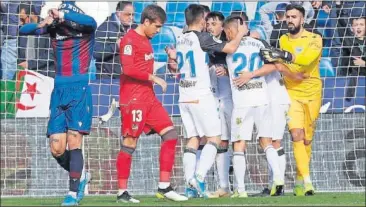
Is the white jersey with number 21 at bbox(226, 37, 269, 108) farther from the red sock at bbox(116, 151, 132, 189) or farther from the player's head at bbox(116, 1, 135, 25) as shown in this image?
the player's head at bbox(116, 1, 135, 25)

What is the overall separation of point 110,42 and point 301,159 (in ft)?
13.2

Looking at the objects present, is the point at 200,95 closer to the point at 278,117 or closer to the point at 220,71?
the point at 220,71

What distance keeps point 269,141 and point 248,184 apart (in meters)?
2.59

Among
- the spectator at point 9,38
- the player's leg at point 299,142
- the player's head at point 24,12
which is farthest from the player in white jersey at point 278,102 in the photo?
the spectator at point 9,38

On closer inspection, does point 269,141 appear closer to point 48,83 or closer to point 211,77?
point 211,77

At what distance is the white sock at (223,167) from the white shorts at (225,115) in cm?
24

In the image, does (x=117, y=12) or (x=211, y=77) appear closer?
(x=211, y=77)

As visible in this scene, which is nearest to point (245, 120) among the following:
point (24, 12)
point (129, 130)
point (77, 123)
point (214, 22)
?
point (214, 22)

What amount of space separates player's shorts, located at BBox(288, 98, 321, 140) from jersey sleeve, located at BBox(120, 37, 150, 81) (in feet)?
8.58

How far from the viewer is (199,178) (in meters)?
14.4

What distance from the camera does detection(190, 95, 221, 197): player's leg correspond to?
14461mm

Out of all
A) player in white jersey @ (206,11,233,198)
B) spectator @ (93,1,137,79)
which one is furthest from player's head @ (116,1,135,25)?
player in white jersey @ (206,11,233,198)

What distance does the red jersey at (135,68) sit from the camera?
43.8 ft

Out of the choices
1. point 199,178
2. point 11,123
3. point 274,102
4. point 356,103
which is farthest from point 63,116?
point 356,103
